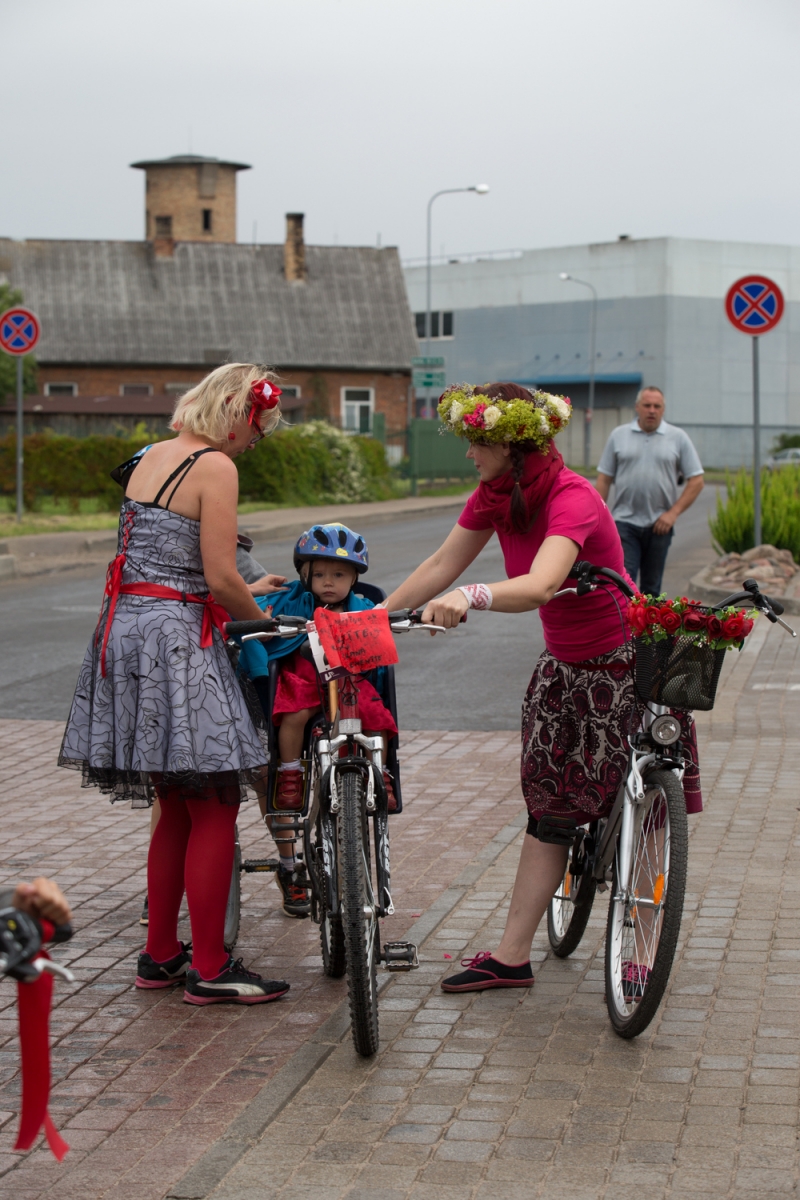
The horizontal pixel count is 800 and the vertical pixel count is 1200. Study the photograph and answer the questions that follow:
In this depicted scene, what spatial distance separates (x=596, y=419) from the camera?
72.2 meters

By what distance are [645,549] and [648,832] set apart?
750cm

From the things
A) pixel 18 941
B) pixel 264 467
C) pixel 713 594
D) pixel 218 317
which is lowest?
pixel 713 594

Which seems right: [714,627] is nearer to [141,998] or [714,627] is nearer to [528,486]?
[528,486]

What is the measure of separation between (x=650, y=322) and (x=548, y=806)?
223 ft

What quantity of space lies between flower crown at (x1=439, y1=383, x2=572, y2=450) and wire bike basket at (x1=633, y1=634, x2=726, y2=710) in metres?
0.71

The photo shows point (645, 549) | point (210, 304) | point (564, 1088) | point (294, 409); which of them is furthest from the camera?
point (210, 304)

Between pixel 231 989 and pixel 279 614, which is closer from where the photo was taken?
pixel 231 989

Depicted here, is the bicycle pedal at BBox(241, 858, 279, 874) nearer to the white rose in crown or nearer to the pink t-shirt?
the pink t-shirt

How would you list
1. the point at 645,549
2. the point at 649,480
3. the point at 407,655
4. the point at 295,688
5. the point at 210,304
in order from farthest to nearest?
the point at 210,304
the point at 407,655
the point at 645,549
the point at 649,480
the point at 295,688

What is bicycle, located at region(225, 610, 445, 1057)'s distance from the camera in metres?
4.01

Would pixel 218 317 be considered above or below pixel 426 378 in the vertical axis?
above

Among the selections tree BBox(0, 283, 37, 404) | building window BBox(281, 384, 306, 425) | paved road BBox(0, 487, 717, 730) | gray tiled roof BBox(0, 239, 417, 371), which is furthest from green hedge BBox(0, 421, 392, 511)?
tree BBox(0, 283, 37, 404)

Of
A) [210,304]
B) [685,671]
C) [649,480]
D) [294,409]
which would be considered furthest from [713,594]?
[210,304]

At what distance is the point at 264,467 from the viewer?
32.5 metres
